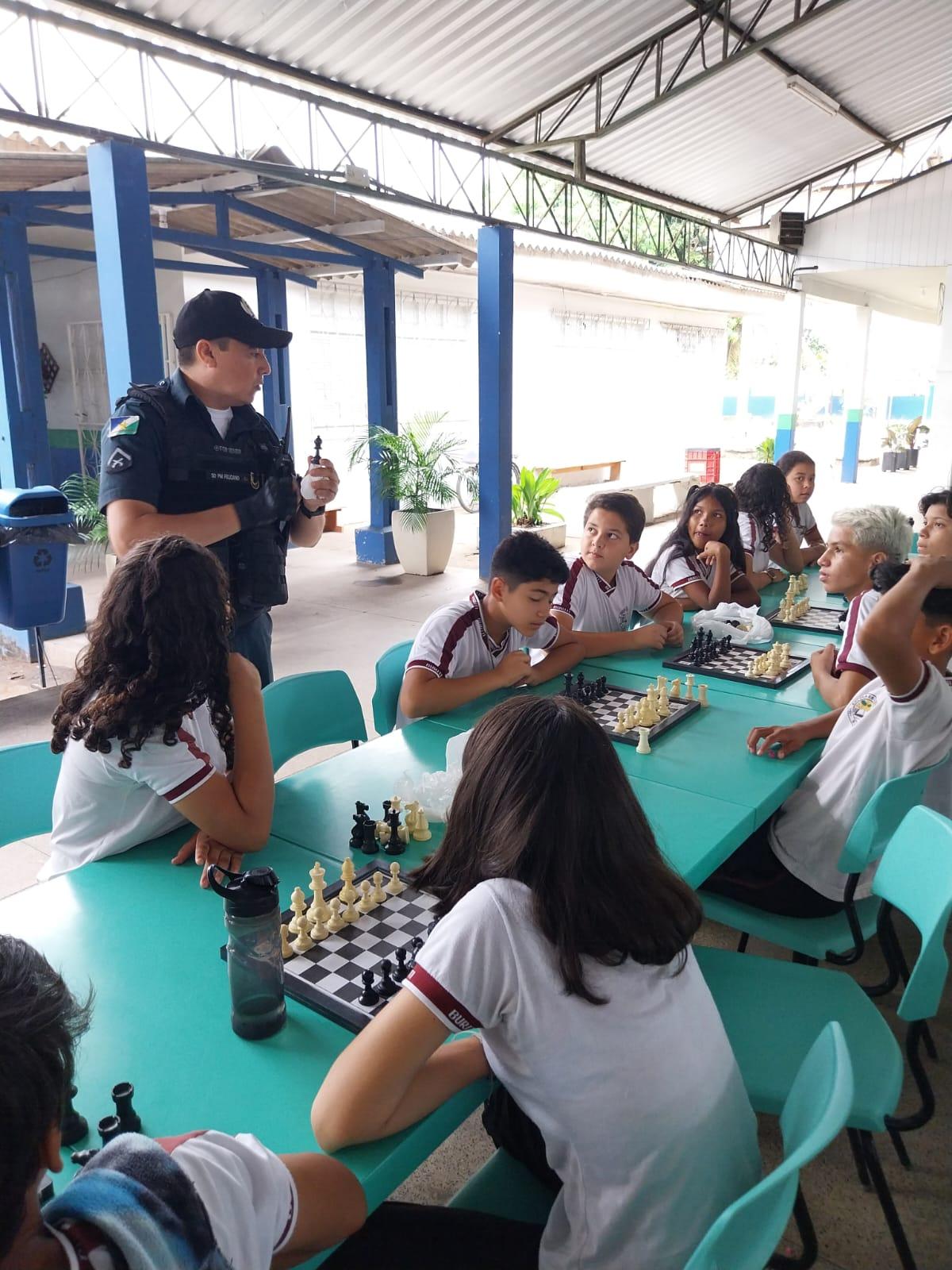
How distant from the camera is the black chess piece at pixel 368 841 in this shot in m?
1.94

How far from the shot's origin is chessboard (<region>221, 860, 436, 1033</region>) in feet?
4.64

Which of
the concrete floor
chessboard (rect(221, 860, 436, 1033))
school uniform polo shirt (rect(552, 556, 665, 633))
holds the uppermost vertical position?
school uniform polo shirt (rect(552, 556, 665, 633))

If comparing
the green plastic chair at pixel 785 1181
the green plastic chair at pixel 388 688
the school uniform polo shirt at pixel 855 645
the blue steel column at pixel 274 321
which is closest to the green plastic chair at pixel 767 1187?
the green plastic chair at pixel 785 1181

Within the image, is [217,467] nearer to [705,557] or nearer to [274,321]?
[705,557]

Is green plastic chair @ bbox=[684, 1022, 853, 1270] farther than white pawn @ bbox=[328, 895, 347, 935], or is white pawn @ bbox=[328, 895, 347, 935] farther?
white pawn @ bbox=[328, 895, 347, 935]

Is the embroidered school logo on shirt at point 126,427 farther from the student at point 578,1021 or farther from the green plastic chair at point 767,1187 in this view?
the green plastic chair at point 767,1187

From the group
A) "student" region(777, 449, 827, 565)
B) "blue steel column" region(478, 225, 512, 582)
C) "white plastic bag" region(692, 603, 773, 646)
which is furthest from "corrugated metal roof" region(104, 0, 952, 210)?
"white plastic bag" region(692, 603, 773, 646)

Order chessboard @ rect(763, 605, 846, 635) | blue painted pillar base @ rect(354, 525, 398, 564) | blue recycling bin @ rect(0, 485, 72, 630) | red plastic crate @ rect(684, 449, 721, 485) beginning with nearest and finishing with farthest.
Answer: chessboard @ rect(763, 605, 846, 635) → blue recycling bin @ rect(0, 485, 72, 630) → blue painted pillar base @ rect(354, 525, 398, 564) → red plastic crate @ rect(684, 449, 721, 485)

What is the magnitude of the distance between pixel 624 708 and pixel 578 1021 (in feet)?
5.62

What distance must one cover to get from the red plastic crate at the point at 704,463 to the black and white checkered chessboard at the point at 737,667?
471 inches

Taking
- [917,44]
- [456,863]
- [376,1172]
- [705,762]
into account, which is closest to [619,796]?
[456,863]

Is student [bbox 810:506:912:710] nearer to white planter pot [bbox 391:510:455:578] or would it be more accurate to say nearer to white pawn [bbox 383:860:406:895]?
white pawn [bbox 383:860:406:895]

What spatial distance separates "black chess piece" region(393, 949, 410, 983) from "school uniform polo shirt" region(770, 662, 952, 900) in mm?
1286

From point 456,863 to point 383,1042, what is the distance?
0.25 metres
